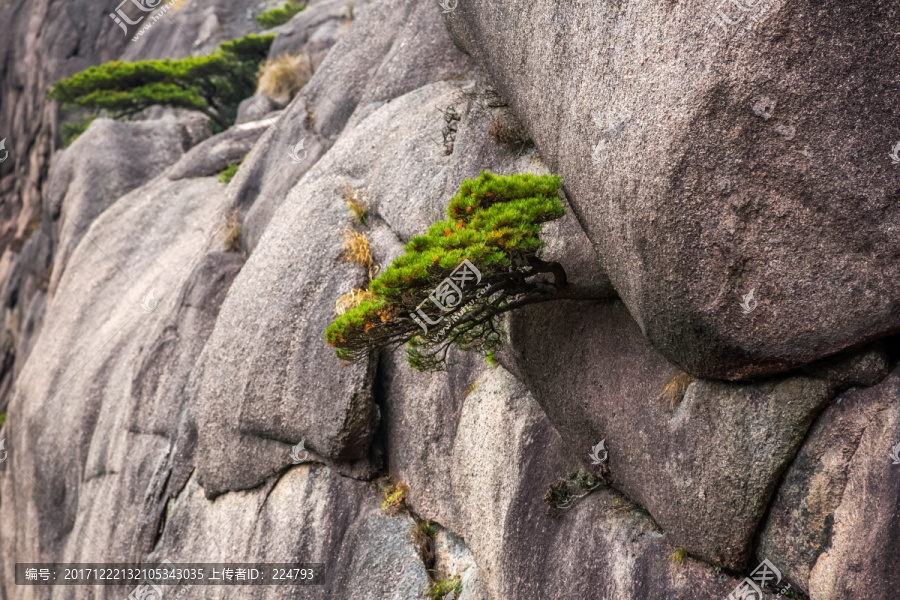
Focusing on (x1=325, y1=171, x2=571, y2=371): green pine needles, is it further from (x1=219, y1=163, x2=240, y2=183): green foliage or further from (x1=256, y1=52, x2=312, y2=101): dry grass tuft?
(x1=256, y1=52, x2=312, y2=101): dry grass tuft

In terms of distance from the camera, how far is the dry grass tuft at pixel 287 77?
2175cm

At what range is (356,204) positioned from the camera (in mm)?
10273

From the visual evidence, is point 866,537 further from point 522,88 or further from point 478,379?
point 522,88

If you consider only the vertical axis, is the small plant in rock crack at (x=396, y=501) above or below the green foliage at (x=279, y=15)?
below

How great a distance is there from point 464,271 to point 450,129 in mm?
3970

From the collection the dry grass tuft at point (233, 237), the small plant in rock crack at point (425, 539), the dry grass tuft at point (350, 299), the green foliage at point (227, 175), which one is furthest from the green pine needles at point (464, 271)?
the green foliage at point (227, 175)

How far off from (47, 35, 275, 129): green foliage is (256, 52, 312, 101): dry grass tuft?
3.83 meters

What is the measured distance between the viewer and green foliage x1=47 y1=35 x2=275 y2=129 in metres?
23.6

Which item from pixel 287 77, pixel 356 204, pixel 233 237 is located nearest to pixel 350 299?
pixel 356 204

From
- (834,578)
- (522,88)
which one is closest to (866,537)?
(834,578)

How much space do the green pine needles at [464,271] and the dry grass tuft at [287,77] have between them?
1684cm

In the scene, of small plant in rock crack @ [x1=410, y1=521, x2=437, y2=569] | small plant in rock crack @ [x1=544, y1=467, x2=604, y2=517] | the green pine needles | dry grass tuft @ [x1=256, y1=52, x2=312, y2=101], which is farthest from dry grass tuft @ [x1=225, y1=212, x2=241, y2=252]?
dry grass tuft @ [x1=256, y1=52, x2=312, y2=101]

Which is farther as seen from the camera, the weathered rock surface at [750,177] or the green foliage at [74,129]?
the green foliage at [74,129]

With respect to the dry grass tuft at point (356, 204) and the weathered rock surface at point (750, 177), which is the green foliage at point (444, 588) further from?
the dry grass tuft at point (356, 204)
